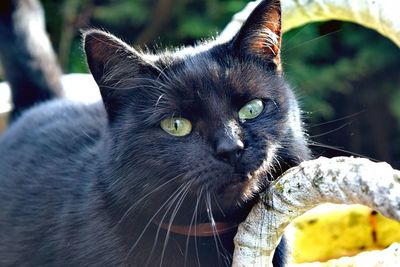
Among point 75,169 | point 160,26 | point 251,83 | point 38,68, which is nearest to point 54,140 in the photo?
point 75,169

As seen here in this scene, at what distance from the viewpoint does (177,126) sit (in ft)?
4.26

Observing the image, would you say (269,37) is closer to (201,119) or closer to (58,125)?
(201,119)

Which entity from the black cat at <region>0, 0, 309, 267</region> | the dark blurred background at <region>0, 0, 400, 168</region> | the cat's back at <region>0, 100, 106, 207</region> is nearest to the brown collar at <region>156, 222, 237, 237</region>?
the black cat at <region>0, 0, 309, 267</region>

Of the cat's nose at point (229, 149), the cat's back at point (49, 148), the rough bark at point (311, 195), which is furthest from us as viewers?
the cat's back at point (49, 148)

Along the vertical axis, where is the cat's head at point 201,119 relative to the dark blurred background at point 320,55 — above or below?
below

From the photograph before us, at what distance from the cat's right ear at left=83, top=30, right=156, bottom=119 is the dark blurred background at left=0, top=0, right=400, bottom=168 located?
1.68 m

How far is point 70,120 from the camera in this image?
1889mm

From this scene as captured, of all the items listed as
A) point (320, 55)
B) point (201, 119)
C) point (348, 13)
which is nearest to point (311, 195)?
point (201, 119)

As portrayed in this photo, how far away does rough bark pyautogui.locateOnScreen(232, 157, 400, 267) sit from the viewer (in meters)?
0.89

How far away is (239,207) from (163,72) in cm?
32

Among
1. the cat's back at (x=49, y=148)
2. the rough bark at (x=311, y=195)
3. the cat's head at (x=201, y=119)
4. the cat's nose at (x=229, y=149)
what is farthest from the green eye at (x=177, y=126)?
the cat's back at (x=49, y=148)

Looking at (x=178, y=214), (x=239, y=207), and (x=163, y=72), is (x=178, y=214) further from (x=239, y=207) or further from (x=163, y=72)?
(x=163, y=72)

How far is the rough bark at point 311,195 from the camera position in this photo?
893 mm

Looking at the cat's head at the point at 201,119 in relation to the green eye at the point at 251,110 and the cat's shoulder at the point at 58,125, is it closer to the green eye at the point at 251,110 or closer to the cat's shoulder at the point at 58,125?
the green eye at the point at 251,110
